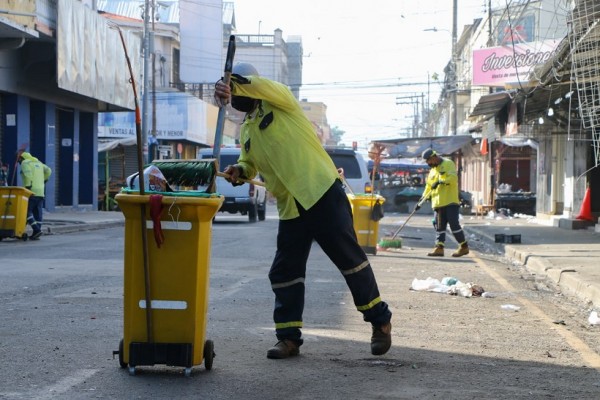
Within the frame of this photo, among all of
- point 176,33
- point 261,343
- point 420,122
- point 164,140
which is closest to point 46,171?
point 261,343

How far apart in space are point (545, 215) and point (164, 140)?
26.0 meters

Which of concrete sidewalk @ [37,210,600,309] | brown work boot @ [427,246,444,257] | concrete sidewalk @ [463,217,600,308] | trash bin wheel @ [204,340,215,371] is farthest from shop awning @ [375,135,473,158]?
trash bin wheel @ [204,340,215,371]

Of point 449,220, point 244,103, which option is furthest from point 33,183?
point 244,103

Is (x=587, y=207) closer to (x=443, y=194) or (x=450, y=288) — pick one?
(x=443, y=194)

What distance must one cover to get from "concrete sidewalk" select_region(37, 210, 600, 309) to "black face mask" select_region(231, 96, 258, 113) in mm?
5371

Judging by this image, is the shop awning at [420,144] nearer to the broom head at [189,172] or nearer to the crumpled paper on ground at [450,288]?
the crumpled paper on ground at [450,288]

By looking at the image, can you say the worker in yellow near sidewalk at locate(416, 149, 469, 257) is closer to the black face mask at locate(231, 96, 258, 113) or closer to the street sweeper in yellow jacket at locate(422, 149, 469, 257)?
the street sweeper in yellow jacket at locate(422, 149, 469, 257)

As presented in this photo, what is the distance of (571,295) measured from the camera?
Answer: 11.5 metres

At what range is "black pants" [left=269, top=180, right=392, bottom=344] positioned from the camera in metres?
6.30

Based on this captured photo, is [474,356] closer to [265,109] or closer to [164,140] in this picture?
[265,109]

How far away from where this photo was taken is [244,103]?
623cm

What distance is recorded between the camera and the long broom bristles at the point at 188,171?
5.77 m

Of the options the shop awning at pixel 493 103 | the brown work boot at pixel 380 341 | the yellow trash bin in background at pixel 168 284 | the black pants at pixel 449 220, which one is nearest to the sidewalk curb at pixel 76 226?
the black pants at pixel 449 220

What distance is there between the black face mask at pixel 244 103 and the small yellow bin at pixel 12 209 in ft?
42.4
